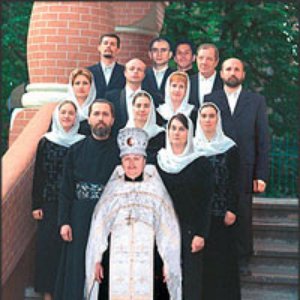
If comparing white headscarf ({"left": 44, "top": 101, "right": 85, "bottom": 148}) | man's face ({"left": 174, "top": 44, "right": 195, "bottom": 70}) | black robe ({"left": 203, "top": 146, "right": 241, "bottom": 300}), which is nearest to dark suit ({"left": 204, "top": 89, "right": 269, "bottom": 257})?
black robe ({"left": 203, "top": 146, "right": 241, "bottom": 300})

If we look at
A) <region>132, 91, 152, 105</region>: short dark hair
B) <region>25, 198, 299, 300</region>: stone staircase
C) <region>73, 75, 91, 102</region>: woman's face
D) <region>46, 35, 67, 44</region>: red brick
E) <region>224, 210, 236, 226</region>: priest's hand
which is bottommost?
<region>25, 198, 299, 300</region>: stone staircase

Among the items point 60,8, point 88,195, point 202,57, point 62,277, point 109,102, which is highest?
point 60,8

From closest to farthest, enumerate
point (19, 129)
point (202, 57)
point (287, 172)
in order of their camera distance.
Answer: point (202, 57) < point (19, 129) < point (287, 172)

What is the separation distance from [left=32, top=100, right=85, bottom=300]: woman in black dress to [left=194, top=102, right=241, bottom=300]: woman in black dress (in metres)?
1.05

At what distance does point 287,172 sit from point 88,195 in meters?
5.83

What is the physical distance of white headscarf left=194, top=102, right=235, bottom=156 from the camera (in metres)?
5.77

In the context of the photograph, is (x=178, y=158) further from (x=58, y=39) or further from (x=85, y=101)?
(x=58, y=39)

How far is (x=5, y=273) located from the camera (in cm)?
588

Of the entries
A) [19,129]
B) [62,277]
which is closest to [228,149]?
[62,277]

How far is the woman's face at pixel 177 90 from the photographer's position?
242 inches

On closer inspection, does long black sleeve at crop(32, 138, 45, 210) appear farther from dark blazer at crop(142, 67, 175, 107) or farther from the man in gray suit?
the man in gray suit

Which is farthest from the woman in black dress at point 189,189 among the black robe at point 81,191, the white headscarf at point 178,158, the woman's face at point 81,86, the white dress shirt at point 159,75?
the white dress shirt at point 159,75

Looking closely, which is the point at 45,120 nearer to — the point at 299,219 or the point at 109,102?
the point at 109,102

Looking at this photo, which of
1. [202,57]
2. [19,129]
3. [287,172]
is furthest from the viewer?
[287,172]
